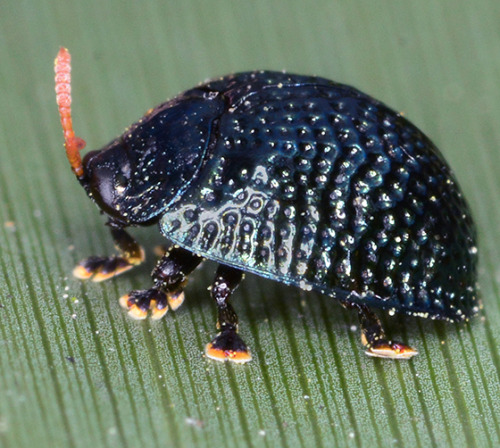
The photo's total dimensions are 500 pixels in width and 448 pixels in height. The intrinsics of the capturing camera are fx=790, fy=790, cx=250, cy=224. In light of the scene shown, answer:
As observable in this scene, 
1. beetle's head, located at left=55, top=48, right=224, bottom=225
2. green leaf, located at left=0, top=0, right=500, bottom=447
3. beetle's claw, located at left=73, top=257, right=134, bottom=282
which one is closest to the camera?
green leaf, located at left=0, top=0, right=500, bottom=447

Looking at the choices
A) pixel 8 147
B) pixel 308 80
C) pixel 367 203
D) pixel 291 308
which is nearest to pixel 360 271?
pixel 367 203

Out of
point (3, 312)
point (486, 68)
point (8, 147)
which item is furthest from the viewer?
point (486, 68)

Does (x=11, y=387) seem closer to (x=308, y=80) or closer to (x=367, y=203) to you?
(x=367, y=203)

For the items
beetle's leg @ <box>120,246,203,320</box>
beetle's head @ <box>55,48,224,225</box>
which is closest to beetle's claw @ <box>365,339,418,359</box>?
beetle's leg @ <box>120,246,203,320</box>

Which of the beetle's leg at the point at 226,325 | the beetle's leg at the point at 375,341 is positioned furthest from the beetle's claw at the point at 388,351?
the beetle's leg at the point at 226,325

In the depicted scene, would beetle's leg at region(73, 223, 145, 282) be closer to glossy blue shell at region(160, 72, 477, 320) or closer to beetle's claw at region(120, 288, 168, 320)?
beetle's claw at region(120, 288, 168, 320)

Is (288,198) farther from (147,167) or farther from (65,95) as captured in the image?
(65,95)

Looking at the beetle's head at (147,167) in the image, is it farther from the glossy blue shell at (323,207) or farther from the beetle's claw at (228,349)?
the beetle's claw at (228,349)
